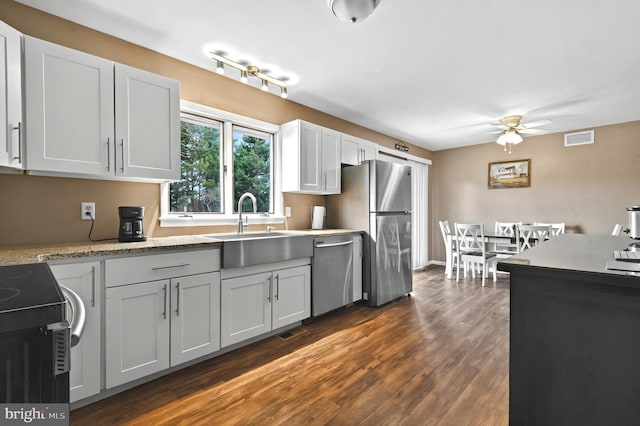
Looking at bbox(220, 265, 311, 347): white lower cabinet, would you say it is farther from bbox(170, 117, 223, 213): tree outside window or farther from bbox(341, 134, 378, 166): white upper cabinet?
bbox(341, 134, 378, 166): white upper cabinet

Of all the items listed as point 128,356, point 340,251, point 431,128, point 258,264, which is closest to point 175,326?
point 128,356

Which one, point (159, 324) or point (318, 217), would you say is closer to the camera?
point (159, 324)

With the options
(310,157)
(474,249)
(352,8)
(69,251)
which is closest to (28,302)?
(69,251)

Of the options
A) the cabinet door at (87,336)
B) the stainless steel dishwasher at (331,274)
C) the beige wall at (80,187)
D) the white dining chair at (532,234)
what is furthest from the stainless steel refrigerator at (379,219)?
the cabinet door at (87,336)

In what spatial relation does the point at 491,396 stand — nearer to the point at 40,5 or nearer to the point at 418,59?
the point at 418,59

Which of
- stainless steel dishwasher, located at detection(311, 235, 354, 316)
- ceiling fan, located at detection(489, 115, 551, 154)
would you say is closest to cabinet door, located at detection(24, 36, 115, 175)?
stainless steel dishwasher, located at detection(311, 235, 354, 316)

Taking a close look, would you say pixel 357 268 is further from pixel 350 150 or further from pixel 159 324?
pixel 159 324

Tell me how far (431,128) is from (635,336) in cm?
434

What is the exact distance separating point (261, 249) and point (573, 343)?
6.63ft

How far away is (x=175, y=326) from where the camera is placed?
6.73 ft

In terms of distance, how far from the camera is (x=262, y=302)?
8.49 feet

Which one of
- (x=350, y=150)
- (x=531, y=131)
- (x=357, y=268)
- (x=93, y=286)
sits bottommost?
(x=357, y=268)

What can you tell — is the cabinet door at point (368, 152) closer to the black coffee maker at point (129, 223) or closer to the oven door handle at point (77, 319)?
the black coffee maker at point (129, 223)

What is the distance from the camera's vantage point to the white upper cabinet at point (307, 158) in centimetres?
339
